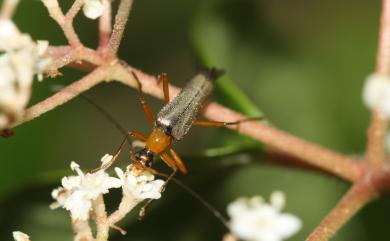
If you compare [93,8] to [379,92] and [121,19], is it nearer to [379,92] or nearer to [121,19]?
[121,19]

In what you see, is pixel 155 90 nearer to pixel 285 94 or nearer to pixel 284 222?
pixel 284 222

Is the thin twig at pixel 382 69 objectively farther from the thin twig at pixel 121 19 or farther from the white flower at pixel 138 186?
the thin twig at pixel 121 19

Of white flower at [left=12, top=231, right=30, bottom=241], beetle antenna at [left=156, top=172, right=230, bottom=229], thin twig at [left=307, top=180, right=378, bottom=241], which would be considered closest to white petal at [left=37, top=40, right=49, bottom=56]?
white flower at [left=12, top=231, right=30, bottom=241]

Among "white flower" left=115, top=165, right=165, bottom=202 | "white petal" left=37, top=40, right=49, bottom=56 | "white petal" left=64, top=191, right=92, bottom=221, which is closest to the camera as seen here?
"white petal" left=37, top=40, right=49, bottom=56

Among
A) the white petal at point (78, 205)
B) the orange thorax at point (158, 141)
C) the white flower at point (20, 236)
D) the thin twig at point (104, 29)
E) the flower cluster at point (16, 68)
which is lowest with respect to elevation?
the white flower at point (20, 236)

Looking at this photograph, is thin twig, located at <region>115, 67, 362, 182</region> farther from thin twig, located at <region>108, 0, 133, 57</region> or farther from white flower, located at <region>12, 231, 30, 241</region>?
white flower, located at <region>12, 231, 30, 241</region>

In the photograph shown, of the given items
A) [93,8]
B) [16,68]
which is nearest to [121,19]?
[93,8]

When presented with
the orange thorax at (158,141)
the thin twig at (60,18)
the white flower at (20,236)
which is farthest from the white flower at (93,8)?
the orange thorax at (158,141)
